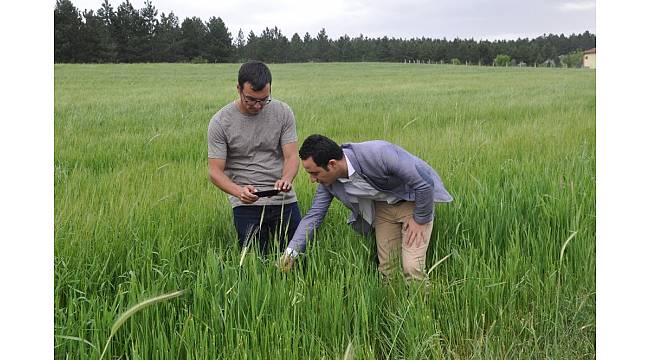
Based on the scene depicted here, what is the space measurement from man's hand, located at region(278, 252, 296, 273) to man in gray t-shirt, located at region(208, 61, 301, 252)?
1.93ft

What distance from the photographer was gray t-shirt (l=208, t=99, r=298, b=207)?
11.2 ft

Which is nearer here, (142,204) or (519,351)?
(519,351)

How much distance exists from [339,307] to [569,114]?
807cm

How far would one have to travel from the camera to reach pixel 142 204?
3.63 m

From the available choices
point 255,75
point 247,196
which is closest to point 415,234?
point 247,196

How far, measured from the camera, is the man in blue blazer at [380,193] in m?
2.77

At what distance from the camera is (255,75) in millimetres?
3100

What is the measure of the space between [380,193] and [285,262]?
0.78 metres

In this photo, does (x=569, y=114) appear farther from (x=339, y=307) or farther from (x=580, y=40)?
(x=580, y=40)

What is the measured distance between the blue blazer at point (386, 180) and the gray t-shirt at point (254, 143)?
1.44 feet

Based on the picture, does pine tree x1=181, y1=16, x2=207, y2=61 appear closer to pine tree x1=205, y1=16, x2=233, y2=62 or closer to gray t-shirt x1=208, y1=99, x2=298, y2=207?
pine tree x1=205, y1=16, x2=233, y2=62

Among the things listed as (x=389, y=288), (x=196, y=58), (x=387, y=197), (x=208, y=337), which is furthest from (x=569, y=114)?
(x=196, y=58)

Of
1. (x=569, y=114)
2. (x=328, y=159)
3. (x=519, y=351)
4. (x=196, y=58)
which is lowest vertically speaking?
(x=519, y=351)

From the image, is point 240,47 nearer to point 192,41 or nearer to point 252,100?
point 192,41
